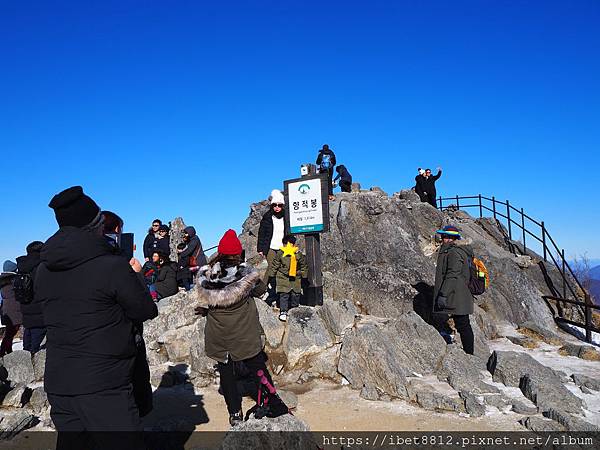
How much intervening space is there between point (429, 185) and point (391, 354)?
11.9 meters

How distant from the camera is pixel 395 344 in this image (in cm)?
778

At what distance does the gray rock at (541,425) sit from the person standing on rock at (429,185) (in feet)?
43.4

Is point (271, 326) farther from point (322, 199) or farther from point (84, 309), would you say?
point (84, 309)

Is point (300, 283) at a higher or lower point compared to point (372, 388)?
higher

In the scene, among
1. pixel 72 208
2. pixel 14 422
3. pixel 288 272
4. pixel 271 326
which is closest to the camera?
pixel 72 208

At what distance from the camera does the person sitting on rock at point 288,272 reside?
8.90m

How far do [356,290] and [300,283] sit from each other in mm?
1832

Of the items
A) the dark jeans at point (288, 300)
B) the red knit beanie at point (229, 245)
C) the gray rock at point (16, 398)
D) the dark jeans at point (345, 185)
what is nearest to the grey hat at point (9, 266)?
the gray rock at point (16, 398)

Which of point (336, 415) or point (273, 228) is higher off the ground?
point (273, 228)

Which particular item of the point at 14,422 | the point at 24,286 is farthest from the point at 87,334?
the point at 14,422

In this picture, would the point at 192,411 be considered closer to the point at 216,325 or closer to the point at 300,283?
the point at 216,325

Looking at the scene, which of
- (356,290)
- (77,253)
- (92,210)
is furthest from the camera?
(356,290)

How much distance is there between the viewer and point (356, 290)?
1044cm

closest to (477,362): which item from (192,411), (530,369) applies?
(530,369)
